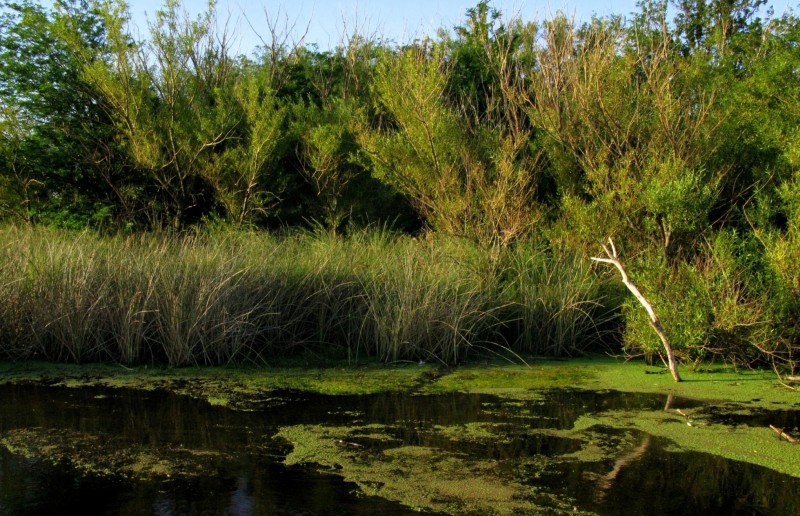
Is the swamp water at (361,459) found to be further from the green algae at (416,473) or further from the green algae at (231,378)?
the green algae at (231,378)

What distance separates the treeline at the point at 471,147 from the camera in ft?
29.2

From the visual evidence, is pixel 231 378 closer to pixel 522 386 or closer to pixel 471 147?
pixel 522 386

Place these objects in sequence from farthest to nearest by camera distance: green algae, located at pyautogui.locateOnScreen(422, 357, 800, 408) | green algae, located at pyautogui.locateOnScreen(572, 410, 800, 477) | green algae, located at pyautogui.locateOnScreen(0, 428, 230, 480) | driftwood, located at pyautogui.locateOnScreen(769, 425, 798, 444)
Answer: green algae, located at pyautogui.locateOnScreen(422, 357, 800, 408) < driftwood, located at pyautogui.locateOnScreen(769, 425, 798, 444) < green algae, located at pyautogui.locateOnScreen(572, 410, 800, 477) < green algae, located at pyautogui.locateOnScreen(0, 428, 230, 480)

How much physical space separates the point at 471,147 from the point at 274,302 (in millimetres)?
4915

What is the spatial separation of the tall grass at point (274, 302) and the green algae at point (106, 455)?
8.38 ft

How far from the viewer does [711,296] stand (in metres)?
8.08

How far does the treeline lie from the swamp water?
7.23ft

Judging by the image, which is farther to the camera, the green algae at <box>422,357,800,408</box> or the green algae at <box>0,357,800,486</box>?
the green algae at <box>422,357,800,408</box>

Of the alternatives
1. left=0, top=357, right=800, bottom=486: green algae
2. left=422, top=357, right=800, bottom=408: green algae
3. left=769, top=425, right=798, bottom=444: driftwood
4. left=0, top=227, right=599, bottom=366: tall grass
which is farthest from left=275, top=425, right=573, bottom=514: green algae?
left=0, top=227, right=599, bottom=366: tall grass

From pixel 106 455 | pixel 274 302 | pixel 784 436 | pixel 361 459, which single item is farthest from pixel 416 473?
pixel 274 302

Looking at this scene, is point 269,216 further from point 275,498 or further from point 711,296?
point 275,498

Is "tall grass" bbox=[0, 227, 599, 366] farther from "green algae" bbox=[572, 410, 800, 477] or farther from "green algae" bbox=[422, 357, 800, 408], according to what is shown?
"green algae" bbox=[572, 410, 800, 477]

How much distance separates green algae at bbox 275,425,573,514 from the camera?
4547 millimetres

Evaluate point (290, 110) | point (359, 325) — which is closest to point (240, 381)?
point (359, 325)
